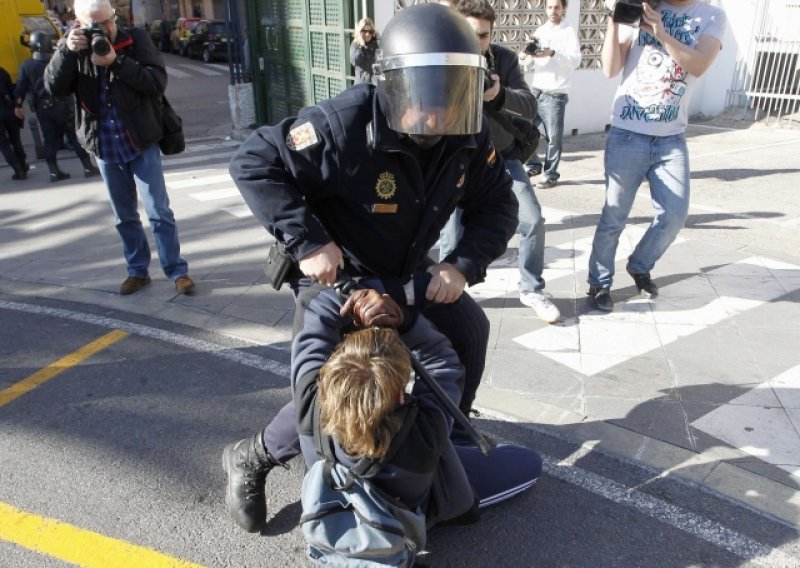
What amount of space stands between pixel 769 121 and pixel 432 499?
444 inches

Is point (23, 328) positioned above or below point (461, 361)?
below

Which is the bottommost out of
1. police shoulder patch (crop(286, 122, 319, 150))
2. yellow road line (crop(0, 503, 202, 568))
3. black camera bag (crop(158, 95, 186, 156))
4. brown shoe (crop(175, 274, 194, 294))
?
brown shoe (crop(175, 274, 194, 294))

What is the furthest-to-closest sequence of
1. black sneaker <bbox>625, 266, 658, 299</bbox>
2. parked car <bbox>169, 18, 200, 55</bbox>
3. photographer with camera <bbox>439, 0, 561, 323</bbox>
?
parked car <bbox>169, 18, 200, 55</bbox>, black sneaker <bbox>625, 266, 658, 299</bbox>, photographer with camera <bbox>439, 0, 561, 323</bbox>

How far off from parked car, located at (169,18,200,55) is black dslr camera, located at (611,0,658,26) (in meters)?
27.5

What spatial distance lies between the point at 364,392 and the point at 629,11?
9.82ft

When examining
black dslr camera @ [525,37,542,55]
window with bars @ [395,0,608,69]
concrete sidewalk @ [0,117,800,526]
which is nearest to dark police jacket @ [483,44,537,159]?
concrete sidewalk @ [0,117,800,526]

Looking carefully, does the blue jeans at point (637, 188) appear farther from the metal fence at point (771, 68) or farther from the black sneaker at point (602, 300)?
the metal fence at point (771, 68)

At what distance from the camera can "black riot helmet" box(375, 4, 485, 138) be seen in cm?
221

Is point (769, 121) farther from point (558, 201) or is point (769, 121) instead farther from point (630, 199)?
point (630, 199)

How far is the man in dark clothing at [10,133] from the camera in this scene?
900 centimetres

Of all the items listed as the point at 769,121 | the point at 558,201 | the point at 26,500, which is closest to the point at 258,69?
the point at 558,201

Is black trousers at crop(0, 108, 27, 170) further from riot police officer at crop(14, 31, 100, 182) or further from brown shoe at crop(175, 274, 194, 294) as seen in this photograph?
brown shoe at crop(175, 274, 194, 294)

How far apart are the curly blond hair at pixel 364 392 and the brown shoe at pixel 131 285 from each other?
3.45 metres

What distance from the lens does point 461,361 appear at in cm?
283
